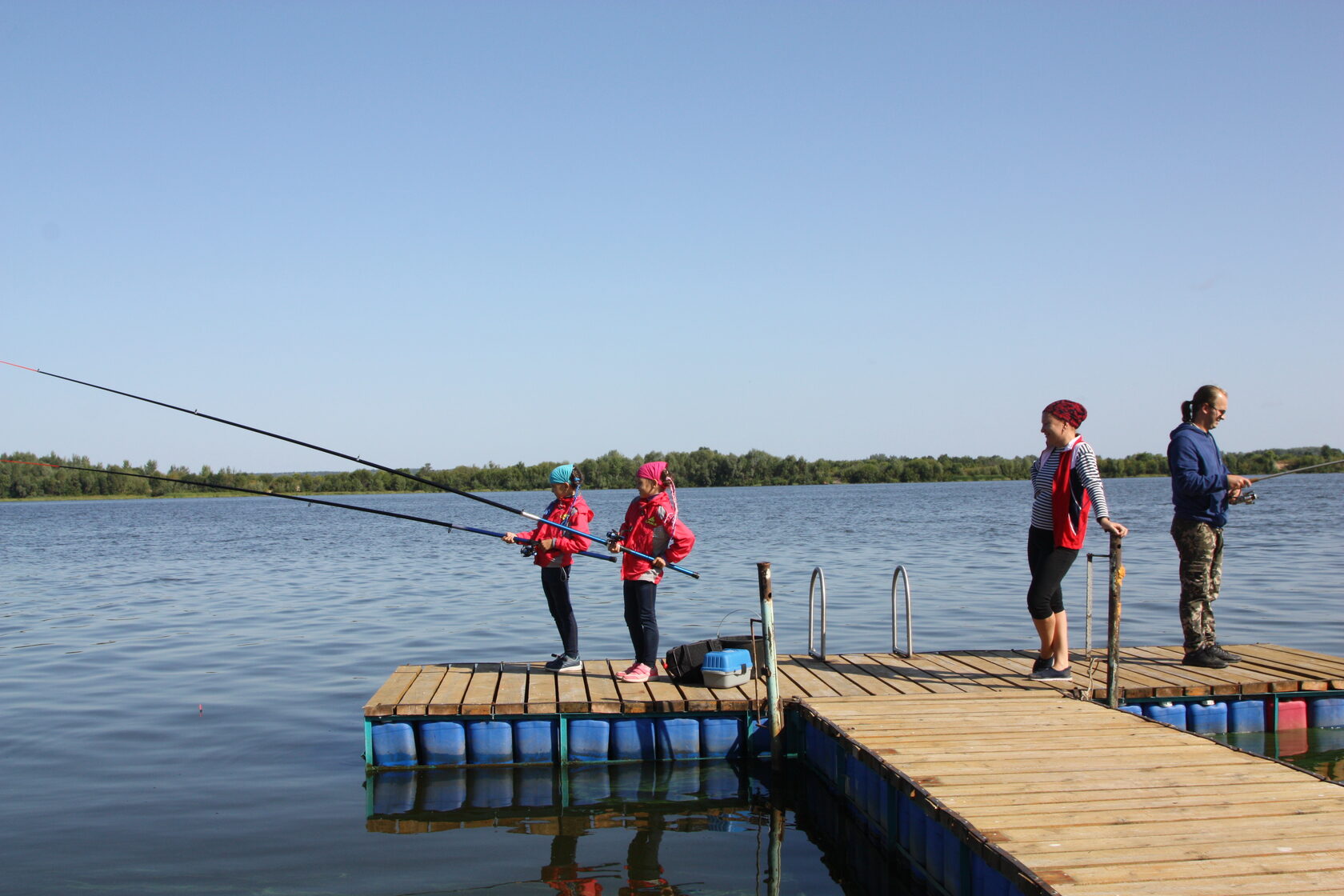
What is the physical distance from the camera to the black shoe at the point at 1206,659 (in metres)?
7.90

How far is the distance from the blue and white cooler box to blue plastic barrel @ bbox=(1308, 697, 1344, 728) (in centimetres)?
396

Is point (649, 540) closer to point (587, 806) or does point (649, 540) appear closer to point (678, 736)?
point (678, 736)

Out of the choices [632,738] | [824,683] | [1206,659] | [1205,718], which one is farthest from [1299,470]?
[632,738]

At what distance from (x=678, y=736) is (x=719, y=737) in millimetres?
284

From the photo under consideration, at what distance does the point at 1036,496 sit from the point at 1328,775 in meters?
2.49

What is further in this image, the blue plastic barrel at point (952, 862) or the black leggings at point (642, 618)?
the black leggings at point (642, 618)

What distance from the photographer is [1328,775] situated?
6.87 meters

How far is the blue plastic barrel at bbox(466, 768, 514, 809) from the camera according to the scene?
6844 millimetres

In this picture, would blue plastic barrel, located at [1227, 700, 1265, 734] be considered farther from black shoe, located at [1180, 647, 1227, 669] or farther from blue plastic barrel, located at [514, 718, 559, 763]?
blue plastic barrel, located at [514, 718, 559, 763]

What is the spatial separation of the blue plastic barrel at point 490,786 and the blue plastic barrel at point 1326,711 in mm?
5556

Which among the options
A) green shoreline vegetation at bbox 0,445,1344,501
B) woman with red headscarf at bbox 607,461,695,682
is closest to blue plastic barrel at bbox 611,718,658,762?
woman with red headscarf at bbox 607,461,695,682

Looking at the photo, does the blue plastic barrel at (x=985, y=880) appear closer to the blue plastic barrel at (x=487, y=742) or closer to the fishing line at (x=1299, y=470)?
the blue plastic barrel at (x=487, y=742)

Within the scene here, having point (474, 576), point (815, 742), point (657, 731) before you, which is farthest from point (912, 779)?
point (474, 576)

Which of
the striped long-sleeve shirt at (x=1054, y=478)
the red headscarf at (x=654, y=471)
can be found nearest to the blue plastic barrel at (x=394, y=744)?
the red headscarf at (x=654, y=471)
